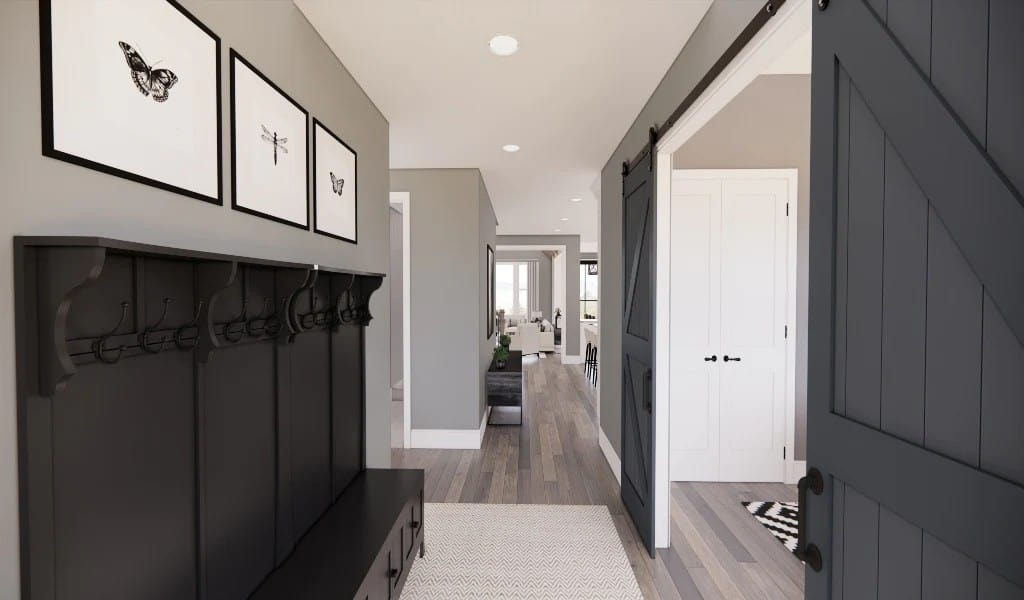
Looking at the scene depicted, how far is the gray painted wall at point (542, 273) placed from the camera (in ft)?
45.9

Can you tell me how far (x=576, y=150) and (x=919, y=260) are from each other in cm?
329

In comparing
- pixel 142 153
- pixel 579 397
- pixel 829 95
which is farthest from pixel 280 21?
pixel 579 397

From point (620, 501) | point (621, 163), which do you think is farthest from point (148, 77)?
point (620, 501)

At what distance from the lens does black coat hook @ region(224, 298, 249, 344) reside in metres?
1.42

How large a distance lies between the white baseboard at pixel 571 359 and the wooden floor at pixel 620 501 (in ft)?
14.1

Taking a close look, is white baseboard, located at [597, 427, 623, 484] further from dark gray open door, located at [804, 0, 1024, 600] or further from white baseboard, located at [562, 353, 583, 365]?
white baseboard, located at [562, 353, 583, 365]

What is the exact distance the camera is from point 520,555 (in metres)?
2.61

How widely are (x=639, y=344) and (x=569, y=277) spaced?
717 centimetres

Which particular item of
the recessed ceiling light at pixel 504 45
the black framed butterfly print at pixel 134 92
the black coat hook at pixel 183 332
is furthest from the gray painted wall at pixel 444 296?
the black coat hook at pixel 183 332

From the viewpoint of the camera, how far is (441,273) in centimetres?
443

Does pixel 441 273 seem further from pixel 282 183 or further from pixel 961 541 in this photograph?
pixel 961 541

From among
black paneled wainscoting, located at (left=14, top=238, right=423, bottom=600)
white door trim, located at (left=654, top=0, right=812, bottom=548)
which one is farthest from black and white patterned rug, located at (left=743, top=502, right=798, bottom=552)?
black paneled wainscoting, located at (left=14, top=238, right=423, bottom=600)

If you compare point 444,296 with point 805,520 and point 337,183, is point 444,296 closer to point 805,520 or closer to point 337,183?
point 337,183

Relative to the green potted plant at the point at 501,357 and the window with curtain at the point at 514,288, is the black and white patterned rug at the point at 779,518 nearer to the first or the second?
the green potted plant at the point at 501,357
